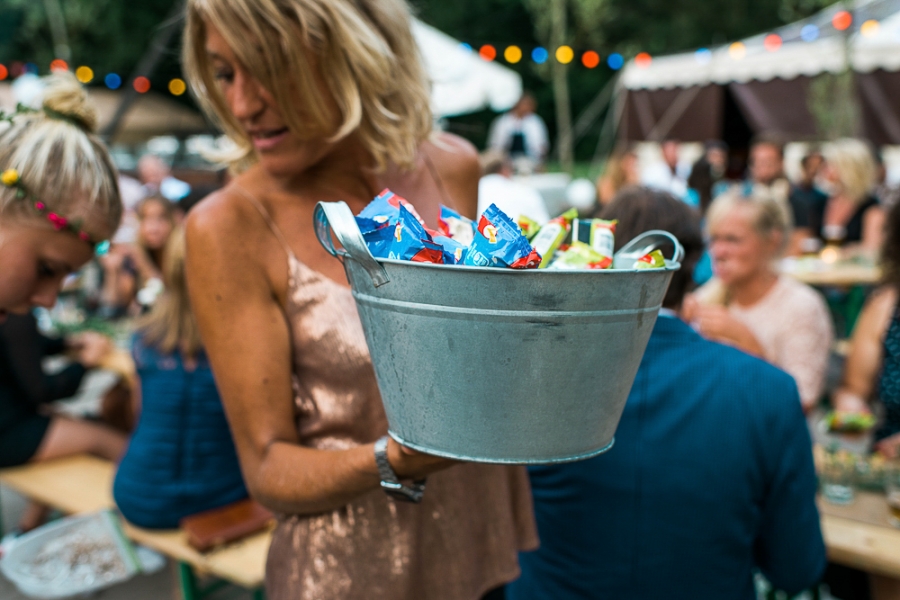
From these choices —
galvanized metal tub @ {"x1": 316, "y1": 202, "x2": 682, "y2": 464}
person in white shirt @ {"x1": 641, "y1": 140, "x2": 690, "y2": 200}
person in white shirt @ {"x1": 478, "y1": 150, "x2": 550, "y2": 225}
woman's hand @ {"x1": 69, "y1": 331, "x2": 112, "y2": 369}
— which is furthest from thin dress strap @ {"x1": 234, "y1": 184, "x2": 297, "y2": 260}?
person in white shirt @ {"x1": 641, "y1": 140, "x2": 690, "y2": 200}

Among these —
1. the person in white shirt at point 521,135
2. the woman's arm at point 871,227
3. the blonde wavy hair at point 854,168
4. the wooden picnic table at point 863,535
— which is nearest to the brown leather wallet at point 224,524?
the wooden picnic table at point 863,535

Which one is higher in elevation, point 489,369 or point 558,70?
point 558,70

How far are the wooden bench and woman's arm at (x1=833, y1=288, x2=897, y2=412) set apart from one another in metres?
2.30

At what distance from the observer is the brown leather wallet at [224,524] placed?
246 cm

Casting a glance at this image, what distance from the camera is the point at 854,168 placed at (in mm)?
6191

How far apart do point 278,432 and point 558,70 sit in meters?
18.0

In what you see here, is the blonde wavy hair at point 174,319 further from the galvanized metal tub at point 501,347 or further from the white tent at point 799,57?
the white tent at point 799,57

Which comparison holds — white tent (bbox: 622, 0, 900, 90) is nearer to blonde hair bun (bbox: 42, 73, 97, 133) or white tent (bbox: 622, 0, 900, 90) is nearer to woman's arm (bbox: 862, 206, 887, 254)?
woman's arm (bbox: 862, 206, 887, 254)

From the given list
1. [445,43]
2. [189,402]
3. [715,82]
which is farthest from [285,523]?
[715,82]

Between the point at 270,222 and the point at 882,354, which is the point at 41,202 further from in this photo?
the point at 882,354

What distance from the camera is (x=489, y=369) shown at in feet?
2.63

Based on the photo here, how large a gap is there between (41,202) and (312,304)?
549mm

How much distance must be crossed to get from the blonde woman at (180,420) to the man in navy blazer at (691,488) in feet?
5.57

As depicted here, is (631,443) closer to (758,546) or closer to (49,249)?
(758,546)
